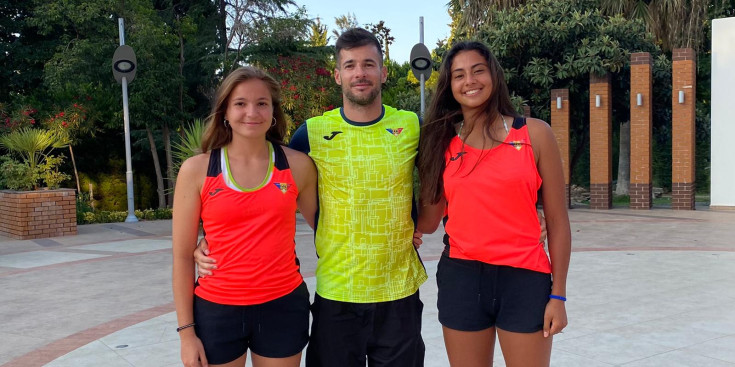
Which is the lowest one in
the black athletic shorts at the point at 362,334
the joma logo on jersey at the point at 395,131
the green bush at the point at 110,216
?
the green bush at the point at 110,216

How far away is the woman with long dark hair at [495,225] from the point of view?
2512mm

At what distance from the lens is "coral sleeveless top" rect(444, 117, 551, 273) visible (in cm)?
250

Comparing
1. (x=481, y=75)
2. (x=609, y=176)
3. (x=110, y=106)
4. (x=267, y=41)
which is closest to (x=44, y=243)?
(x=110, y=106)

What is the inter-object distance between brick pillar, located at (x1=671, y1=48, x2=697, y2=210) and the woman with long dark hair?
12.9m

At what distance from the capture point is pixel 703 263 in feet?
25.3

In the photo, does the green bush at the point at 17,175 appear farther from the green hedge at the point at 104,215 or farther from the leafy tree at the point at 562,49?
the leafy tree at the point at 562,49

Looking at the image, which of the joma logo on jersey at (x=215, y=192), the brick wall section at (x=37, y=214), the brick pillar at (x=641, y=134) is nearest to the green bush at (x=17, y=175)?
the brick wall section at (x=37, y=214)

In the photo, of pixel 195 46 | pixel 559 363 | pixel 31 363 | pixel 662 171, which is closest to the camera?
pixel 559 363

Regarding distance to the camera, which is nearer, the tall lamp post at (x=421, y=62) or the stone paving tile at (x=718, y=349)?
the stone paving tile at (x=718, y=349)

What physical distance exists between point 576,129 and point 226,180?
16.3 meters

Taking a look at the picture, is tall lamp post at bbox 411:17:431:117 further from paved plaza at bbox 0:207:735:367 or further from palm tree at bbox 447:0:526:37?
palm tree at bbox 447:0:526:37

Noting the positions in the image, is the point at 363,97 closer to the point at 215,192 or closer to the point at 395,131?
the point at 395,131

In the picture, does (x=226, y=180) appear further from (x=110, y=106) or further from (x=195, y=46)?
(x=195, y=46)

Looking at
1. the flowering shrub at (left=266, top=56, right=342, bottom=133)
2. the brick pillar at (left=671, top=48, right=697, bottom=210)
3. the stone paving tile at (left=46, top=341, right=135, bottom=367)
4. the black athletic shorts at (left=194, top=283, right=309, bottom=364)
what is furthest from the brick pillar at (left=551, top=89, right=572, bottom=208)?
the black athletic shorts at (left=194, top=283, right=309, bottom=364)
